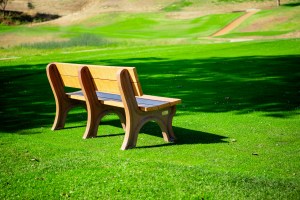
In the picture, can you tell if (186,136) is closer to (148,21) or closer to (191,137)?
(191,137)

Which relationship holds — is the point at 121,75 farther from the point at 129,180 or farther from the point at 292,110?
the point at 292,110

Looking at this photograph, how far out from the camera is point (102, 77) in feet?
26.2

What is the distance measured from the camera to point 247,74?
1706 cm

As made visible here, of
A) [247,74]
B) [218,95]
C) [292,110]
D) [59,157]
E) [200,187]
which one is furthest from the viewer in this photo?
[247,74]

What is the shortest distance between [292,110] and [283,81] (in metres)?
4.59

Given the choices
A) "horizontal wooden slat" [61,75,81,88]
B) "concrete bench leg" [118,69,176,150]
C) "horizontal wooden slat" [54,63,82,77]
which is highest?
"horizontal wooden slat" [54,63,82,77]

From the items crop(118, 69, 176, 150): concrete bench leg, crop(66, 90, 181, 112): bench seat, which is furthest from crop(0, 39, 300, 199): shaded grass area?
crop(66, 90, 181, 112): bench seat

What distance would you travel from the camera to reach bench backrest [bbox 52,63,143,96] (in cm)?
750

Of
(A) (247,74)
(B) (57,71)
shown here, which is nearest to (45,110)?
(B) (57,71)

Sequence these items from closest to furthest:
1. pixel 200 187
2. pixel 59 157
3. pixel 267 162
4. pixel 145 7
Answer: pixel 200 187 → pixel 267 162 → pixel 59 157 → pixel 145 7

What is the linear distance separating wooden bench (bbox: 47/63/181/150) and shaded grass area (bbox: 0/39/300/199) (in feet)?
1.18

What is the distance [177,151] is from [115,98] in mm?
1797

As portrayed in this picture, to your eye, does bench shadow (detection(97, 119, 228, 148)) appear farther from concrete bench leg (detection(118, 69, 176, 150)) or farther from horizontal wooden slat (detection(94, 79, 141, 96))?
horizontal wooden slat (detection(94, 79, 141, 96))

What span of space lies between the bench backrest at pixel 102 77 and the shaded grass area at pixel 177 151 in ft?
3.35
